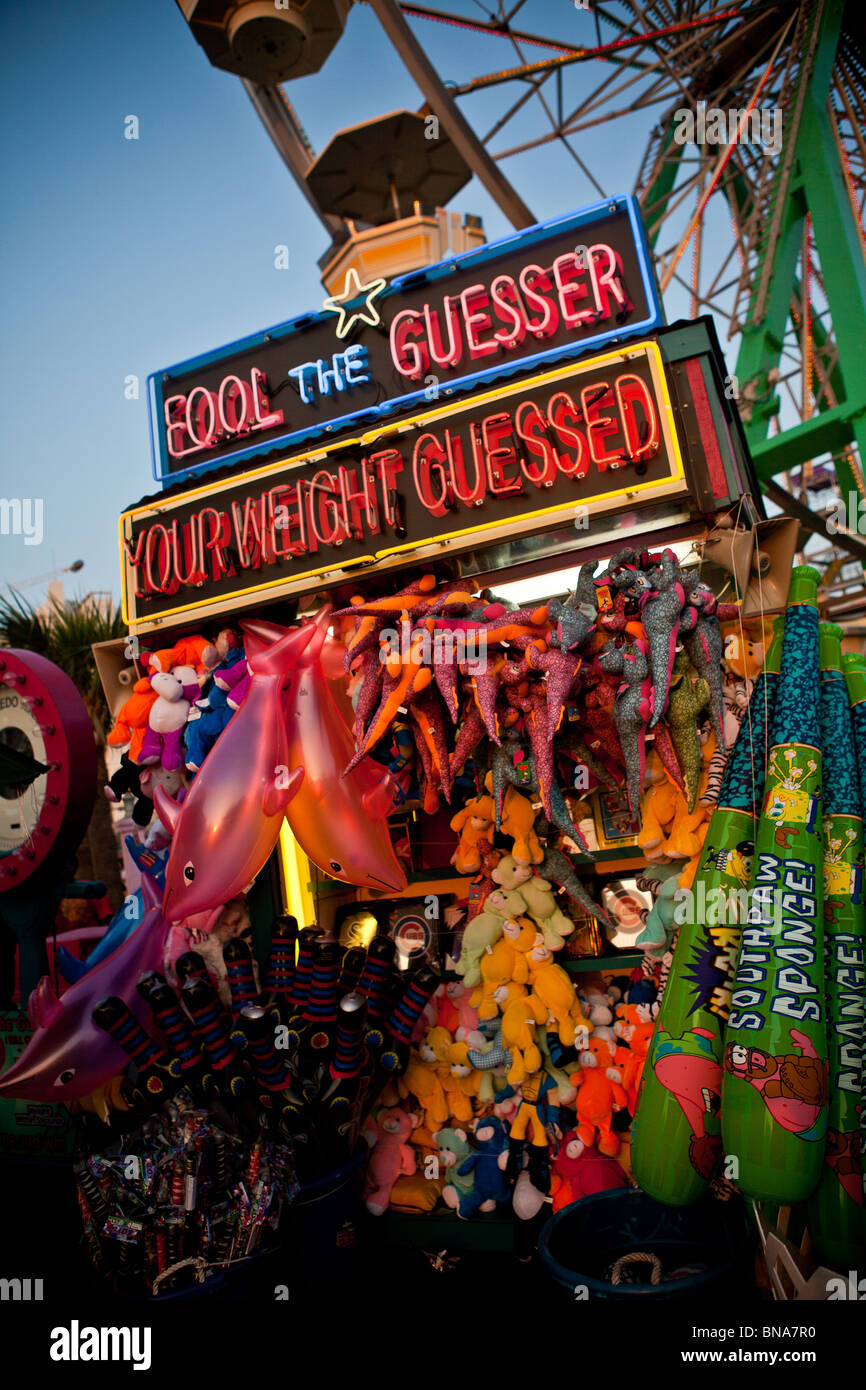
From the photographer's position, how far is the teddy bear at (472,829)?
3.60 meters

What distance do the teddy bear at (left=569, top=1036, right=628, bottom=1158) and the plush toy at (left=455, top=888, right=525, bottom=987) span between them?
55cm

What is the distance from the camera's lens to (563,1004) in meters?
3.36

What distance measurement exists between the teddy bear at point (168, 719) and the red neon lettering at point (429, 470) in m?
1.51

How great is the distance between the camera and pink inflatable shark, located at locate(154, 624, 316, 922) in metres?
3.29

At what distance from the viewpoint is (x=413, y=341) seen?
421 cm

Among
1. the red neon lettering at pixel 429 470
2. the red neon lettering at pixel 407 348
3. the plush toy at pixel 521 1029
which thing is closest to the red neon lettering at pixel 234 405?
the red neon lettering at pixel 407 348

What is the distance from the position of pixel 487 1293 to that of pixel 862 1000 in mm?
1877

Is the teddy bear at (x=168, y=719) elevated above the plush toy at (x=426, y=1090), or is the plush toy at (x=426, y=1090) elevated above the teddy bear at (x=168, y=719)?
the teddy bear at (x=168, y=719)

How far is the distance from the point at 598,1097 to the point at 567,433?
2.73m

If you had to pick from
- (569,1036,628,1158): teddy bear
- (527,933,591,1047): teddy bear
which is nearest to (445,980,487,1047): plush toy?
(527,933,591,1047): teddy bear

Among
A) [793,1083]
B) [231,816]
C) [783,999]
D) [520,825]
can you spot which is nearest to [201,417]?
[231,816]

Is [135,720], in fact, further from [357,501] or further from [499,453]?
[499,453]

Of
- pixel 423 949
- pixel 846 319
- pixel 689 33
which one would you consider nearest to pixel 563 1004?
pixel 423 949

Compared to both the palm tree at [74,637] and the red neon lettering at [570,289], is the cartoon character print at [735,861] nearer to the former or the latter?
the red neon lettering at [570,289]
